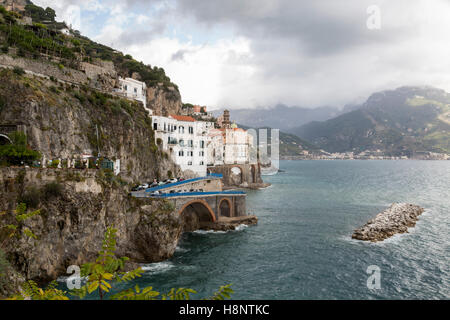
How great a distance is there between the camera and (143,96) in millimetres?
84688

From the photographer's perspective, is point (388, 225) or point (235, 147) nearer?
point (388, 225)

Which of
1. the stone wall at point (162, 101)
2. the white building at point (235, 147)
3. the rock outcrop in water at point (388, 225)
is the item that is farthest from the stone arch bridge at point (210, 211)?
the white building at point (235, 147)

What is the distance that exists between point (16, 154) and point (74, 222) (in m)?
10.6

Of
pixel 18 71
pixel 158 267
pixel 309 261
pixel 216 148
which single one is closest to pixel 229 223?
pixel 309 261

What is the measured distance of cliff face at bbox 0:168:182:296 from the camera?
1212 inches

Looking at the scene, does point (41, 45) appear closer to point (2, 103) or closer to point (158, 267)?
point (2, 103)

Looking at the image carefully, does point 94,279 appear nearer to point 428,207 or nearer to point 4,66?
point 4,66

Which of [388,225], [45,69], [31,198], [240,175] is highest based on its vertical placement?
[45,69]

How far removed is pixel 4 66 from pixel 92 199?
2862 cm

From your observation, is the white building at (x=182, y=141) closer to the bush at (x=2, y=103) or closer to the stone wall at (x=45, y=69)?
the stone wall at (x=45, y=69)

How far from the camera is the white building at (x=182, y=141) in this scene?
7300cm

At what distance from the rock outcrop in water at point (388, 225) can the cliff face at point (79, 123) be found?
4503 centimetres

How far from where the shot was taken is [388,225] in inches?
2365

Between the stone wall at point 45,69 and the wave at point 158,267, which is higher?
the stone wall at point 45,69
